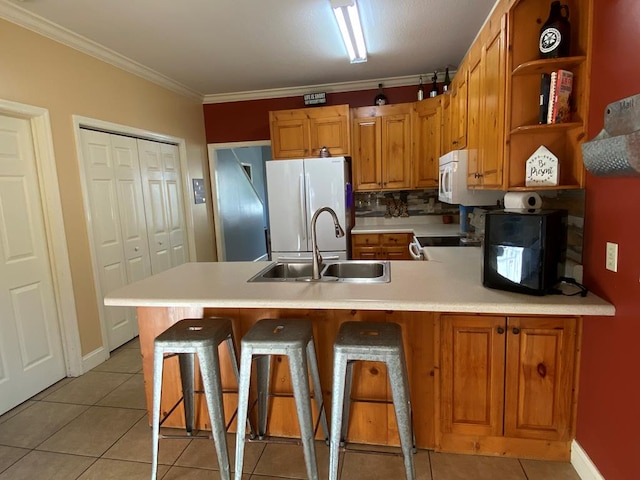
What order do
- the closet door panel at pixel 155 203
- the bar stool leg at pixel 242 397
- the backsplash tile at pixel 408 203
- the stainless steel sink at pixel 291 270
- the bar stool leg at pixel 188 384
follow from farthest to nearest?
the backsplash tile at pixel 408 203
the closet door panel at pixel 155 203
the stainless steel sink at pixel 291 270
the bar stool leg at pixel 188 384
the bar stool leg at pixel 242 397

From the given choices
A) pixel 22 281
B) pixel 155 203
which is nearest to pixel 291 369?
pixel 22 281

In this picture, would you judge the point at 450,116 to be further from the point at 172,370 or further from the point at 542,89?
the point at 172,370

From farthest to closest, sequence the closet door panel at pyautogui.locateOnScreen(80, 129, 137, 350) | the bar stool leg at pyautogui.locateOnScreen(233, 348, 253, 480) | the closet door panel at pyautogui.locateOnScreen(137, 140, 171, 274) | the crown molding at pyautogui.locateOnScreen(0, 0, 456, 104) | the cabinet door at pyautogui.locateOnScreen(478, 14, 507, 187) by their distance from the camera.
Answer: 1. the closet door panel at pyautogui.locateOnScreen(137, 140, 171, 274)
2. the closet door panel at pyautogui.locateOnScreen(80, 129, 137, 350)
3. the crown molding at pyautogui.locateOnScreen(0, 0, 456, 104)
4. the cabinet door at pyautogui.locateOnScreen(478, 14, 507, 187)
5. the bar stool leg at pyautogui.locateOnScreen(233, 348, 253, 480)

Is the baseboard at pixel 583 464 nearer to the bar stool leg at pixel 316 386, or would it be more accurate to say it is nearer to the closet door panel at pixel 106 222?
the bar stool leg at pixel 316 386

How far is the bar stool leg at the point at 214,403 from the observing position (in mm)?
1653

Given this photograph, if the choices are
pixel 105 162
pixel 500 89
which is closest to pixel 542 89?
pixel 500 89

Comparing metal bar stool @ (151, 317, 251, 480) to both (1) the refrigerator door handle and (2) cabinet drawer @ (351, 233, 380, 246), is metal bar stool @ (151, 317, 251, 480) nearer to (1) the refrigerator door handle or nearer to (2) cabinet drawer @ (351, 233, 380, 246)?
(1) the refrigerator door handle

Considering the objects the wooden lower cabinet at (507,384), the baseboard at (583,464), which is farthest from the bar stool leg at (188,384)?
the baseboard at (583,464)

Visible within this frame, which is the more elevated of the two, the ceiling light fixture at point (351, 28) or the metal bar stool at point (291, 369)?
the ceiling light fixture at point (351, 28)

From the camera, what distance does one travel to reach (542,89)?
1.69 metres

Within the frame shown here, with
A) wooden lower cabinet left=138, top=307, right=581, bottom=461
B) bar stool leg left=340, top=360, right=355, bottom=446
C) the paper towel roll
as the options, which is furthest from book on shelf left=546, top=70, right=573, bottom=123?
bar stool leg left=340, top=360, right=355, bottom=446

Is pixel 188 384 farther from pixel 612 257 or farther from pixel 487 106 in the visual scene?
pixel 487 106

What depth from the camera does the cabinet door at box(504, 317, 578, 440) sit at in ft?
5.52

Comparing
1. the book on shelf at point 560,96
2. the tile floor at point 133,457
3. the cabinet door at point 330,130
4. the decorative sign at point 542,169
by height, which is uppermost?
the cabinet door at point 330,130
